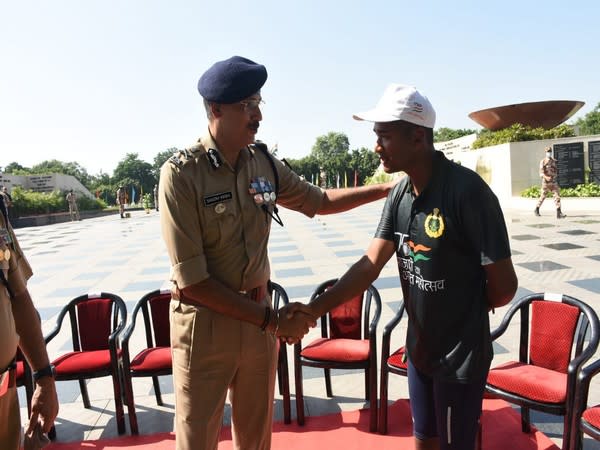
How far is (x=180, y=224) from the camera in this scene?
1.88 meters

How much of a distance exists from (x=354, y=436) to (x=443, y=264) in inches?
68.6

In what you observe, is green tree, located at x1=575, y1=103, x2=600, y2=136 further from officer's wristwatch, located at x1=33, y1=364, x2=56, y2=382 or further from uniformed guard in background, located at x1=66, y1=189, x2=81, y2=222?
officer's wristwatch, located at x1=33, y1=364, x2=56, y2=382

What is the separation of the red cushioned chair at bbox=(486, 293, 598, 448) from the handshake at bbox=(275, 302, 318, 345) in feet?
3.95

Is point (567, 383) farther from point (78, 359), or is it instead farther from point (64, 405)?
point (64, 405)

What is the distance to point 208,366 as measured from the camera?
2039 millimetres

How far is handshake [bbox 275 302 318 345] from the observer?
7.07 ft

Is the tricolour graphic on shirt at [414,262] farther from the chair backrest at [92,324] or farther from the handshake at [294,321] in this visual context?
the chair backrest at [92,324]

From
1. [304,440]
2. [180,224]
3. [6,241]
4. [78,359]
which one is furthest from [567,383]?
[78,359]

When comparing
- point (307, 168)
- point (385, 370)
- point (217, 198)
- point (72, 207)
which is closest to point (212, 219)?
point (217, 198)

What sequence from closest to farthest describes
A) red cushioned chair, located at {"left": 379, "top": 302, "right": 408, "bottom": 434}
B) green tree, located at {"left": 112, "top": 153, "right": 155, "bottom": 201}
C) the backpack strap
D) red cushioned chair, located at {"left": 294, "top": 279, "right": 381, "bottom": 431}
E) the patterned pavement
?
the backpack strap < red cushioned chair, located at {"left": 379, "top": 302, "right": 408, "bottom": 434} < red cushioned chair, located at {"left": 294, "top": 279, "right": 381, "bottom": 431} < the patterned pavement < green tree, located at {"left": 112, "top": 153, "right": 155, "bottom": 201}

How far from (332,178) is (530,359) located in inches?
2370

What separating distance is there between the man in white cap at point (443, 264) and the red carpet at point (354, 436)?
3.47 feet

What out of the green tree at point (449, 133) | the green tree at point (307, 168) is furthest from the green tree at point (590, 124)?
the green tree at point (307, 168)

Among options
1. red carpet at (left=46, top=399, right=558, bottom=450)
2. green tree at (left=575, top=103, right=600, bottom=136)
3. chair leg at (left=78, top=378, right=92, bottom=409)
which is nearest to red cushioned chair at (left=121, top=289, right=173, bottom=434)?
red carpet at (left=46, top=399, right=558, bottom=450)
